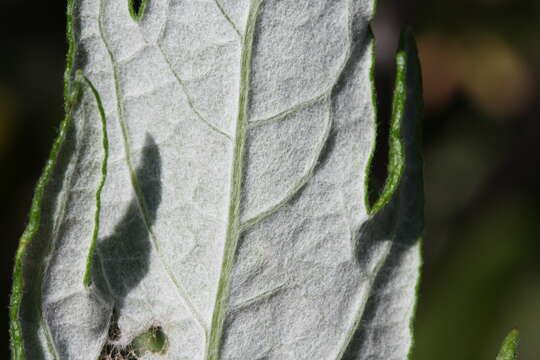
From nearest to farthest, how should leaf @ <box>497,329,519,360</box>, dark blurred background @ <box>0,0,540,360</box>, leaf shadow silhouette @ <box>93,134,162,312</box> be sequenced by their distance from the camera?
leaf @ <box>497,329,519,360</box>, leaf shadow silhouette @ <box>93,134,162,312</box>, dark blurred background @ <box>0,0,540,360</box>

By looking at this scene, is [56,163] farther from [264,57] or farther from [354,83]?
[354,83]

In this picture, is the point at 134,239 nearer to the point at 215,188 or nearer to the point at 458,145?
the point at 215,188

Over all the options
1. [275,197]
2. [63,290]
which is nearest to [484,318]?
[275,197]

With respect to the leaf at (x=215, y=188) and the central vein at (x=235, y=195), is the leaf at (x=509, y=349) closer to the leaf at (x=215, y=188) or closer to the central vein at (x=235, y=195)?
the leaf at (x=215, y=188)

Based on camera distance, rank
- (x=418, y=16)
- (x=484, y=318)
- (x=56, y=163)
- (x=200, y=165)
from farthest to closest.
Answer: (x=418, y=16) < (x=484, y=318) < (x=200, y=165) < (x=56, y=163)

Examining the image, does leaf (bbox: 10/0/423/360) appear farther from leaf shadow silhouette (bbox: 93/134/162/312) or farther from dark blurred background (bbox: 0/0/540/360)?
dark blurred background (bbox: 0/0/540/360)

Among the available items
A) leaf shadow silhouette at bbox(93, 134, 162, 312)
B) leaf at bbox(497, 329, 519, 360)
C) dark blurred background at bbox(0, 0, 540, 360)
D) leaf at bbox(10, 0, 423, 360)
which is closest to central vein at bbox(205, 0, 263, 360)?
leaf at bbox(10, 0, 423, 360)

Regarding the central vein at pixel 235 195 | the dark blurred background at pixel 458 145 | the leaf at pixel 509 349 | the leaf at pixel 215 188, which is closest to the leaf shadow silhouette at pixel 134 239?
the leaf at pixel 215 188
